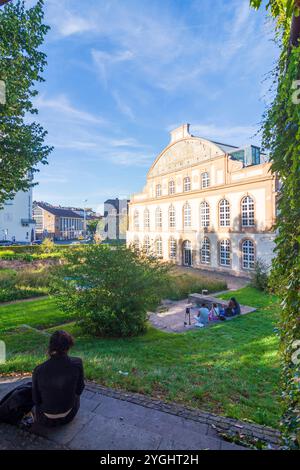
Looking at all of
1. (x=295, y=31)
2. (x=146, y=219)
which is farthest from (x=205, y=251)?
(x=295, y=31)

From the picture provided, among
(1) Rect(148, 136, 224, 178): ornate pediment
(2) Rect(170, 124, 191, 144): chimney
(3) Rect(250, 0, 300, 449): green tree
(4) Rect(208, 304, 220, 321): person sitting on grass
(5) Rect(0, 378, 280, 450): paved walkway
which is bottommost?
(4) Rect(208, 304, 220, 321): person sitting on grass

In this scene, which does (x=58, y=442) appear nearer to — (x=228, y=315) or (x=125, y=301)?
(x=125, y=301)

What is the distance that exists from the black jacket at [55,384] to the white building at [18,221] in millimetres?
57357

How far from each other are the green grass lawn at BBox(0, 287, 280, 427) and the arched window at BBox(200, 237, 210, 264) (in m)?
16.0

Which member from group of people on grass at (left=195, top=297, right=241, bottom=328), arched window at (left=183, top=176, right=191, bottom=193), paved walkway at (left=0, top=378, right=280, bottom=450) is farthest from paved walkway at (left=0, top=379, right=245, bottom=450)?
arched window at (left=183, top=176, right=191, bottom=193)

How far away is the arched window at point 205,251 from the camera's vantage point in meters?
29.6

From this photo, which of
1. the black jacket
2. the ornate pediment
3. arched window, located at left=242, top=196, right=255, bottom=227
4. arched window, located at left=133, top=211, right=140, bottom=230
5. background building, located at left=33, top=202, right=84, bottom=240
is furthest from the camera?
background building, located at left=33, top=202, right=84, bottom=240

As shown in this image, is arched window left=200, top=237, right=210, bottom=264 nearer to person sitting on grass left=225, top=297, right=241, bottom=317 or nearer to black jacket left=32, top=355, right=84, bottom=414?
person sitting on grass left=225, top=297, right=241, bottom=317

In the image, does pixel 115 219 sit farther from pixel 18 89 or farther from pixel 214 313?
pixel 18 89

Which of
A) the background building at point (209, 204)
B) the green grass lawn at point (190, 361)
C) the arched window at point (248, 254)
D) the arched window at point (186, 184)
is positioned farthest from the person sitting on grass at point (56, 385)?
the arched window at point (186, 184)

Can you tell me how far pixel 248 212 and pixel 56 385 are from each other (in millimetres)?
24680

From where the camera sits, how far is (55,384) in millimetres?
3527

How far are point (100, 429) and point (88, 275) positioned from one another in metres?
7.00

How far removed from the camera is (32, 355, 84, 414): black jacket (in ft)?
11.6
